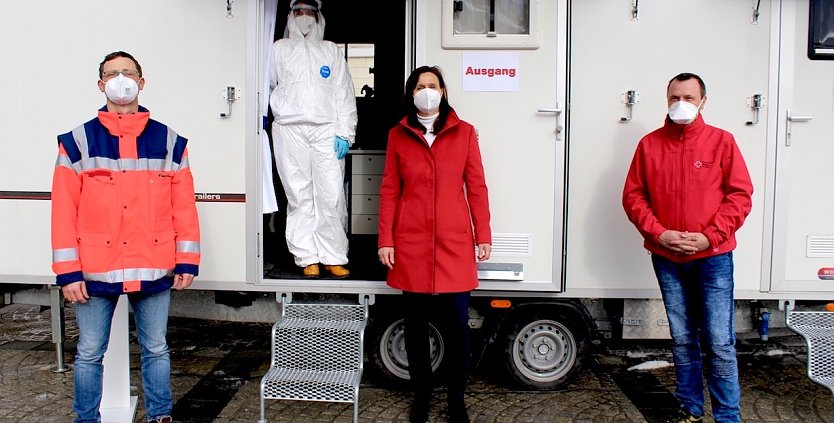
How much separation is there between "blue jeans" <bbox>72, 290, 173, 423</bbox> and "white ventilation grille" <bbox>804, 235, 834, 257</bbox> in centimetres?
352

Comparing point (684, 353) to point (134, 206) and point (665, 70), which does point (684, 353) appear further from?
point (134, 206)

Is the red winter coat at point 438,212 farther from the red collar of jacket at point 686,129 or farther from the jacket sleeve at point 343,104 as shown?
the red collar of jacket at point 686,129

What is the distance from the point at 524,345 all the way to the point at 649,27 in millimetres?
1984

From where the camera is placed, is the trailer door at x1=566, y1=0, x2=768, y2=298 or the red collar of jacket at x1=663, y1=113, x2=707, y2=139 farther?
the trailer door at x1=566, y1=0, x2=768, y2=298

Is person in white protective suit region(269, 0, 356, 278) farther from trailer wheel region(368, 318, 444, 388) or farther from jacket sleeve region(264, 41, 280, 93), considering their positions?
trailer wheel region(368, 318, 444, 388)

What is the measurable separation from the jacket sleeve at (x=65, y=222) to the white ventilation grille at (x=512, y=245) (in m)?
2.14

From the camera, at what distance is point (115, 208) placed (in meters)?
3.05

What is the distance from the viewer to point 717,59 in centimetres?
377

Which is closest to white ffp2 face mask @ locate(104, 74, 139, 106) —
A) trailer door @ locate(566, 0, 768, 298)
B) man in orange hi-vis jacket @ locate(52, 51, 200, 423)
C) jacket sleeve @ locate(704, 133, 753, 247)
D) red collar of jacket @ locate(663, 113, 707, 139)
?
man in orange hi-vis jacket @ locate(52, 51, 200, 423)

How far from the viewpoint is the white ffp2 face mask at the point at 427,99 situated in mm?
3414

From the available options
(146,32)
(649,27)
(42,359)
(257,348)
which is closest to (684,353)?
(649,27)

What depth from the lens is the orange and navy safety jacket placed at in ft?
9.82

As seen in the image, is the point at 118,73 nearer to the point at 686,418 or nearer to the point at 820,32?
the point at 686,418

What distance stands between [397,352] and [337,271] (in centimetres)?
63
